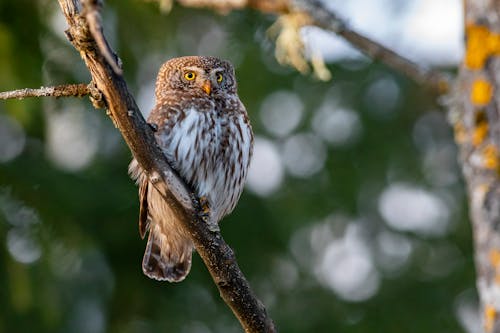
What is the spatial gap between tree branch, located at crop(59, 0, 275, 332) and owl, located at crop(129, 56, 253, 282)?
707 millimetres

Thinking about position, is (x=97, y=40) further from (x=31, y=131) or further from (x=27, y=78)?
(x=31, y=131)

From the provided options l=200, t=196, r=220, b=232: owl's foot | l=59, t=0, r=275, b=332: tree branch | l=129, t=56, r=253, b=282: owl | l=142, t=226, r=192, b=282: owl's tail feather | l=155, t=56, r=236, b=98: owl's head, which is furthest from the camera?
l=142, t=226, r=192, b=282: owl's tail feather

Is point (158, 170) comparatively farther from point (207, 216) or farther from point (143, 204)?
point (143, 204)

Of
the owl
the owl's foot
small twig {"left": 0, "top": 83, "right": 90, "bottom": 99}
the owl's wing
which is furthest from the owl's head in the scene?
small twig {"left": 0, "top": 83, "right": 90, "bottom": 99}

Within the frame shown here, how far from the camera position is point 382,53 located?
18.8 feet

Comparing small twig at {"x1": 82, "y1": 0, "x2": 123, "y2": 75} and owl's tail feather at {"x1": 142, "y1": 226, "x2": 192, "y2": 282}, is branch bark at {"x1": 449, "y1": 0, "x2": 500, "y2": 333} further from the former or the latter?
small twig at {"x1": 82, "y1": 0, "x2": 123, "y2": 75}

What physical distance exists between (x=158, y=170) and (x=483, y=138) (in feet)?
5.92

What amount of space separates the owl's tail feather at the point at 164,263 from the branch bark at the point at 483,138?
60.2 inches

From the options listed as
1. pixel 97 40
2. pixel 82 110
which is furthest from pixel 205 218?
pixel 82 110

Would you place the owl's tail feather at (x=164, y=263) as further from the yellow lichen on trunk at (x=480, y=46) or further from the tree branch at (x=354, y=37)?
the yellow lichen on trunk at (x=480, y=46)

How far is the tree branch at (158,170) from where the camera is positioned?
324cm

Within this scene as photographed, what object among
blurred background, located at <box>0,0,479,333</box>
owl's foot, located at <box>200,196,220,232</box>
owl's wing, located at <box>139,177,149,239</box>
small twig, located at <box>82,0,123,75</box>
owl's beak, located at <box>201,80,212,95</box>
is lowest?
blurred background, located at <box>0,0,479,333</box>

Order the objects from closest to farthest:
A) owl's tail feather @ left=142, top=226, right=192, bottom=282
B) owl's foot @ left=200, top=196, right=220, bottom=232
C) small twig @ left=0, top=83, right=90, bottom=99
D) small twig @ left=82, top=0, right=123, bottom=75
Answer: small twig @ left=82, top=0, right=123, bottom=75
small twig @ left=0, top=83, right=90, bottom=99
owl's foot @ left=200, top=196, right=220, bottom=232
owl's tail feather @ left=142, top=226, right=192, bottom=282

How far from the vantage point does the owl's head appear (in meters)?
5.04
